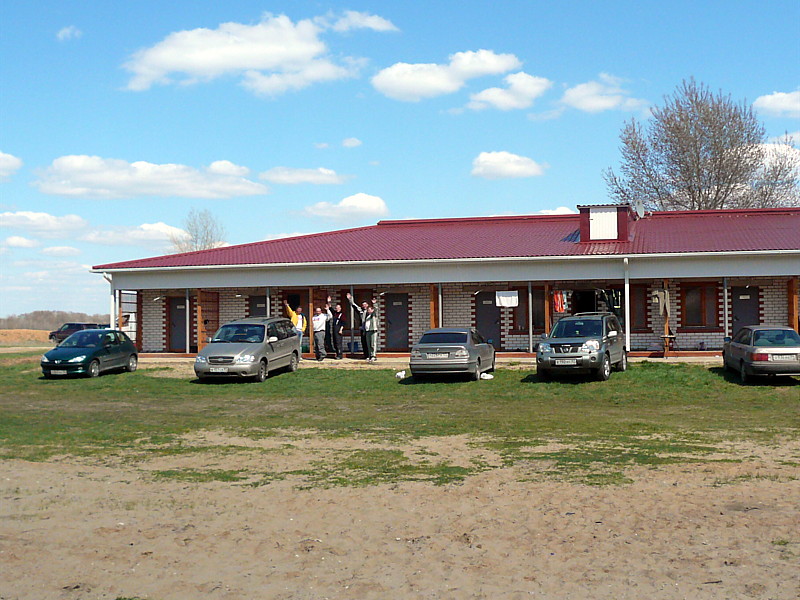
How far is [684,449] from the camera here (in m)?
11.1

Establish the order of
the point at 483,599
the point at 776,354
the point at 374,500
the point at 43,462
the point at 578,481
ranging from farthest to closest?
the point at 776,354, the point at 43,462, the point at 578,481, the point at 374,500, the point at 483,599

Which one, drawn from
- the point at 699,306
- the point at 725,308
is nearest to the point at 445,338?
the point at 725,308

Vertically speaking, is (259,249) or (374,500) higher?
(259,249)

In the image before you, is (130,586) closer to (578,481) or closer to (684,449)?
(578,481)

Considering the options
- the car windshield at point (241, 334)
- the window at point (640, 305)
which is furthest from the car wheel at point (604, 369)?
the car windshield at point (241, 334)

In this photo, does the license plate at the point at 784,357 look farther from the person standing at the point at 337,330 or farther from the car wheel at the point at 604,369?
the person standing at the point at 337,330

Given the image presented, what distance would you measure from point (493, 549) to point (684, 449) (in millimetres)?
5413

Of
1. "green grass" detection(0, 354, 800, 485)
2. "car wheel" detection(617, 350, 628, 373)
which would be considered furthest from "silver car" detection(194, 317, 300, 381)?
"car wheel" detection(617, 350, 628, 373)

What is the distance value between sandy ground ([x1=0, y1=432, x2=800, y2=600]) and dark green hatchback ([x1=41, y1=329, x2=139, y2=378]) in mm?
14000

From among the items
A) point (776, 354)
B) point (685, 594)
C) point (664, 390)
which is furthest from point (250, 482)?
point (776, 354)

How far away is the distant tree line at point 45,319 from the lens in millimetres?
84938

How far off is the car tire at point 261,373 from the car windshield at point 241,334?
0.68 m

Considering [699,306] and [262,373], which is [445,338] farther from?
[699,306]

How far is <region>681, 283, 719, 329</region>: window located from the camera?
1044 inches
